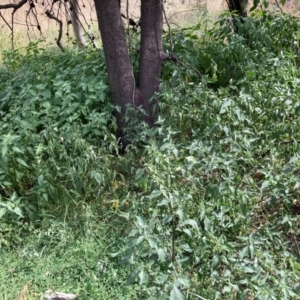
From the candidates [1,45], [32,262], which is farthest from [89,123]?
[1,45]

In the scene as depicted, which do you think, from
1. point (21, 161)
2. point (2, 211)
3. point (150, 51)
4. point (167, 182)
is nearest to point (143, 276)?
point (167, 182)

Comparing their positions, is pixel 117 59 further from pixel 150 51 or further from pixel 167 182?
pixel 167 182

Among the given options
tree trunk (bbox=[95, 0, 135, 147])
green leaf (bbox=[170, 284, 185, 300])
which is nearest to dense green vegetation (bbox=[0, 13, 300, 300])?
green leaf (bbox=[170, 284, 185, 300])

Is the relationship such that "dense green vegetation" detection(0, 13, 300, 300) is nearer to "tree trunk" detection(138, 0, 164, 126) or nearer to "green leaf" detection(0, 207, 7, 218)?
"green leaf" detection(0, 207, 7, 218)

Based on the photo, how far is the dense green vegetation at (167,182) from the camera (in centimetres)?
184

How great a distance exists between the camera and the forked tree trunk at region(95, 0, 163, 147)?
3.37m

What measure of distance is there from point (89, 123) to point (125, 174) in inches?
17.6

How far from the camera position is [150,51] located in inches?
138

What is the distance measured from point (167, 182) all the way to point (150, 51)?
1.79 m

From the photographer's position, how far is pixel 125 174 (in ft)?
10.2

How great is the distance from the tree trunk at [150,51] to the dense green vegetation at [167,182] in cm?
13

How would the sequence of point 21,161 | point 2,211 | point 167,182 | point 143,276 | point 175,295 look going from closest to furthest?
point 175,295 → point 143,276 → point 167,182 → point 2,211 → point 21,161

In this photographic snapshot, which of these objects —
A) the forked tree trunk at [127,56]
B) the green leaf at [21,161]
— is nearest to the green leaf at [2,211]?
the green leaf at [21,161]

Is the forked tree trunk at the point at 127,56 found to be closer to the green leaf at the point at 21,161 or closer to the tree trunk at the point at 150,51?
the tree trunk at the point at 150,51
